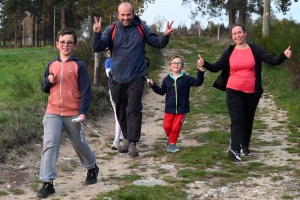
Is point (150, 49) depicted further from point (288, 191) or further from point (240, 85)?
point (288, 191)

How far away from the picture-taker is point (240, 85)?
6414 mm

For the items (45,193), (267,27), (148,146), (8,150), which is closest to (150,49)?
(267,27)

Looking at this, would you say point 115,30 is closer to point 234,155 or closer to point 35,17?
point 234,155

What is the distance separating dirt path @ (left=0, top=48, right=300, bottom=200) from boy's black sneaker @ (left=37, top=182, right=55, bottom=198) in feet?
0.24

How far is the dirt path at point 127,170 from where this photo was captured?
4.94 meters

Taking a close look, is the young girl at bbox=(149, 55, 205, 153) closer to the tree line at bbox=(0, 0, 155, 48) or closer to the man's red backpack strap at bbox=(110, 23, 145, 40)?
the man's red backpack strap at bbox=(110, 23, 145, 40)

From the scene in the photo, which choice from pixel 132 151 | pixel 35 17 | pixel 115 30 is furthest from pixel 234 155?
pixel 35 17

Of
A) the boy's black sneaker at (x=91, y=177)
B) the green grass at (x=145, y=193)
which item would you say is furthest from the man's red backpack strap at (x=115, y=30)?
the green grass at (x=145, y=193)

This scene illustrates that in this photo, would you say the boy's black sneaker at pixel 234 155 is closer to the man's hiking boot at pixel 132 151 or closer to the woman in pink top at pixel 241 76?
the woman in pink top at pixel 241 76

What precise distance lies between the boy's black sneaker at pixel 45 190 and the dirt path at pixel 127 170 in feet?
0.24

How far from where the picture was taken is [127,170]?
5.92m

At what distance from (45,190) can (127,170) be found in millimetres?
1360

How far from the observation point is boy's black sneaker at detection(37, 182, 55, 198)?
478 cm

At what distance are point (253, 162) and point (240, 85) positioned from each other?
3.43ft
